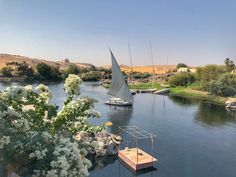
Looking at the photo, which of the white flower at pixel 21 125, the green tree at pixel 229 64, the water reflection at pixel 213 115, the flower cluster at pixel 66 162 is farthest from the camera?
the green tree at pixel 229 64

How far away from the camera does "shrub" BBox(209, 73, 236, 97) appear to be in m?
50.9

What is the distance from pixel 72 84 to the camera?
19.1 feet

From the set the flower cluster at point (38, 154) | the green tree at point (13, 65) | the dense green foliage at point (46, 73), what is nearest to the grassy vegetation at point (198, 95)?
the dense green foliage at point (46, 73)

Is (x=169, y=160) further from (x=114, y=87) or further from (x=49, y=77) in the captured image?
(x=49, y=77)

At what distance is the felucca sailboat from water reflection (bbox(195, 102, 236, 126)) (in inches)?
429

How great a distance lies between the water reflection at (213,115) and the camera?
3387 cm

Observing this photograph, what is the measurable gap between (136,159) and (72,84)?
13.4 m

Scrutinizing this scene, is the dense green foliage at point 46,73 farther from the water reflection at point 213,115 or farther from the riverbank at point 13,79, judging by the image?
the water reflection at point 213,115

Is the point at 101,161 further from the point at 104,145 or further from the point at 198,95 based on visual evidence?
the point at 198,95

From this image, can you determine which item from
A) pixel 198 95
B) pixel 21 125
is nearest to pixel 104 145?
pixel 21 125

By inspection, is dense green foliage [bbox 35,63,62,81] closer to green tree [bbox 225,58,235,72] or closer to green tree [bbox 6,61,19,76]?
green tree [bbox 6,61,19,76]

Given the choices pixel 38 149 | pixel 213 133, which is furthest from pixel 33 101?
pixel 213 133

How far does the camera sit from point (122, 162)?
61.6 ft

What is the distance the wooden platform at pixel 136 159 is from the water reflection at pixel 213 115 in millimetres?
16310
